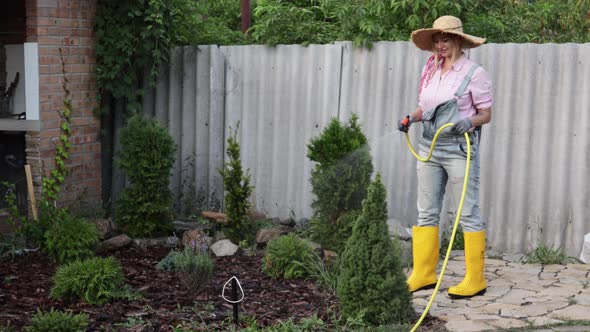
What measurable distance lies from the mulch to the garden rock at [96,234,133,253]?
16.3 inches

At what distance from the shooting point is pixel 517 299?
618cm

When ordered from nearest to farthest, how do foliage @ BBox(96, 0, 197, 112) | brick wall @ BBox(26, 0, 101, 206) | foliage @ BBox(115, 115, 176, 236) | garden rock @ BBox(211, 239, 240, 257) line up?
garden rock @ BBox(211, 239, 240, 257)
foliage @ BBox(115, 115, 176, 236)
brick wall @ BBox(26, 0, 101, 206)
foliage @ BBox(96, 0, 197, 112)

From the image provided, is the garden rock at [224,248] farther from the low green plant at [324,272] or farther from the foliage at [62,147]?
the foliage at [62,147]

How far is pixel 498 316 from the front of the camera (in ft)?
18.8

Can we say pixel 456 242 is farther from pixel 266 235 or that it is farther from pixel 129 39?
pixel 129 39

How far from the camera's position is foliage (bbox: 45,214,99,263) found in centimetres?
717

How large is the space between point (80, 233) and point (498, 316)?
3594 mm

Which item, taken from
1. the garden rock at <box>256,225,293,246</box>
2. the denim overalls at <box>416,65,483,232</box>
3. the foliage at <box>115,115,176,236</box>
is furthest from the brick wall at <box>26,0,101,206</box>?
the denim overalls at <box>416,65,483,232</box>

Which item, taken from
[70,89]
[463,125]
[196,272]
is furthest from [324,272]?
[70,89]

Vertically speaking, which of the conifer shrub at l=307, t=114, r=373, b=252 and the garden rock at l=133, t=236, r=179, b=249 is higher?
the conifer shrub at l=307, t=114, r=373, b=252

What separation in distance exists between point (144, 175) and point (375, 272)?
3.48 m

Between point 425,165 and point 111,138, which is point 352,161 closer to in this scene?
point 425,165

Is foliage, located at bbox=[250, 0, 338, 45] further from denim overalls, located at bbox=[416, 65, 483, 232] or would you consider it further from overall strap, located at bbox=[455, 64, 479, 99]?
overall strap, located at bbox=[455, 64, 479, 99]

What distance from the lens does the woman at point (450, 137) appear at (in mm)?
6086
